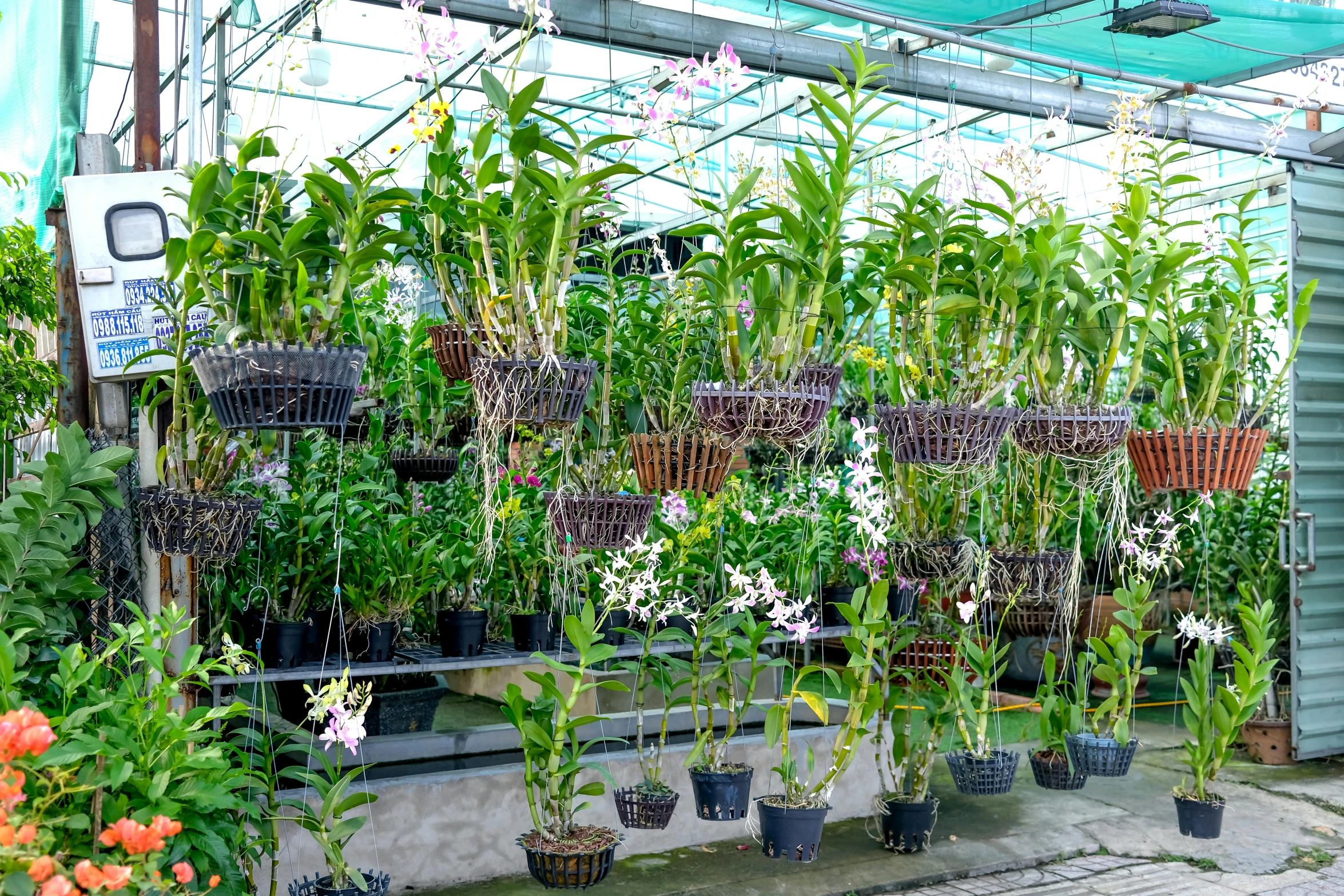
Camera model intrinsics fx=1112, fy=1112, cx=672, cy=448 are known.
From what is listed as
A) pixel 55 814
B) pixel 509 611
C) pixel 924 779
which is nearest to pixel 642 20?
pixel 509 611

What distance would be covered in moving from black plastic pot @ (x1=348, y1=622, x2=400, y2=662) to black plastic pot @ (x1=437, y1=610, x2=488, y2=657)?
16 centimetres

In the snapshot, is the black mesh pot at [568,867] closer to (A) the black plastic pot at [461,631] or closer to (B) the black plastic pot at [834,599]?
(A) the black plastic pot at [461,631]

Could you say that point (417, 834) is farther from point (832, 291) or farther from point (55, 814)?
point (832, 291)

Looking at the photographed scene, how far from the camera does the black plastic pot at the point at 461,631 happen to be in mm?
3535

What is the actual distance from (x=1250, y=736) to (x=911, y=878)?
2630 mm

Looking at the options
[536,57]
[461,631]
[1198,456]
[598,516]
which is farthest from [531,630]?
[536,57]

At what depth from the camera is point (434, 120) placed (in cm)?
234

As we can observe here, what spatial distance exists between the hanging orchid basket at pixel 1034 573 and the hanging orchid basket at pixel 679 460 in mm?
1022

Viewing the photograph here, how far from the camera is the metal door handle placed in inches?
193

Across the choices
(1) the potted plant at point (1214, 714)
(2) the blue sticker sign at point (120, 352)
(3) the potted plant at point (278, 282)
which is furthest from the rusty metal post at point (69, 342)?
(1) the potted plant at point (1214, 714)

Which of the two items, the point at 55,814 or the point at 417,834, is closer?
the point at 55,814

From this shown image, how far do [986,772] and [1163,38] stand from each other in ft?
8.17

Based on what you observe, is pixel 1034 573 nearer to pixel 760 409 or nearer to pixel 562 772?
pixel 760 409

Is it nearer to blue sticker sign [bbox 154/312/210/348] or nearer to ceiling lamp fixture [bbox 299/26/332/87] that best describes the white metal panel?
blue sticker sign [bbox 154/312/210/348]
